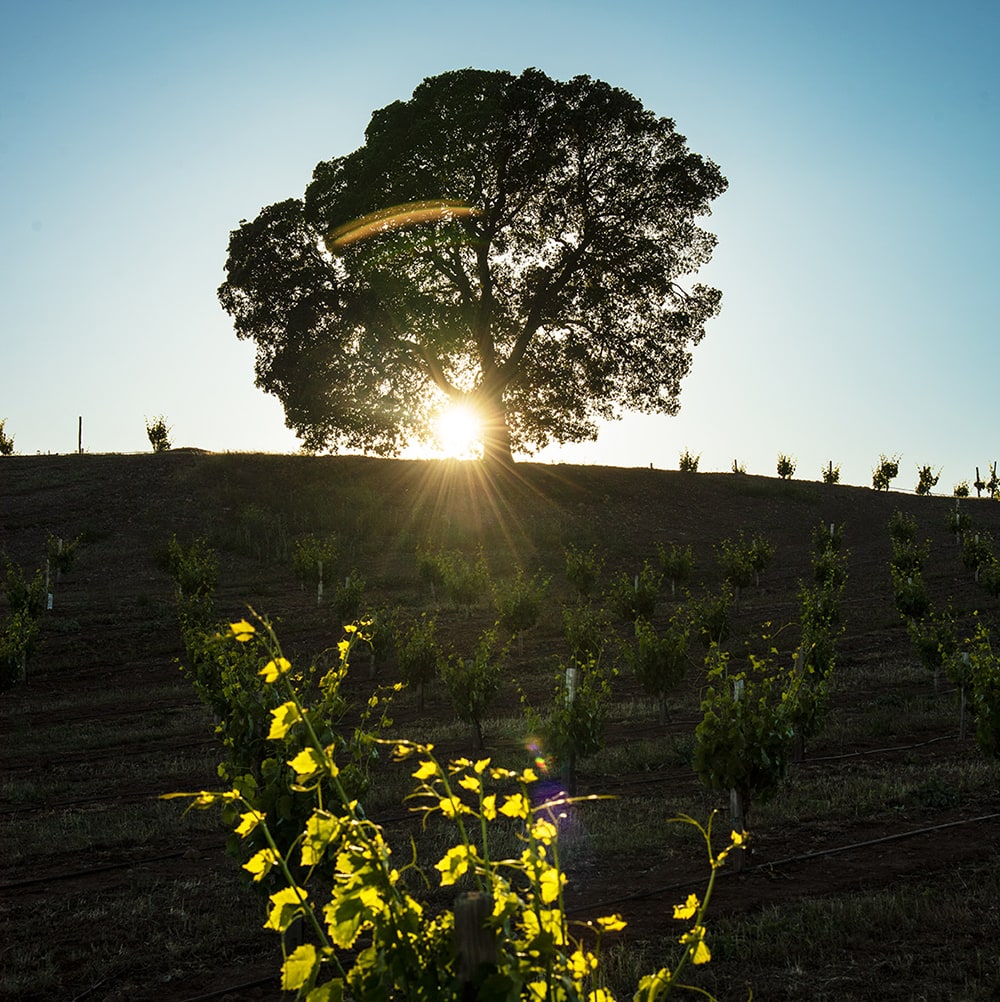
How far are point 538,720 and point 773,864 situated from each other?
3.83 meters

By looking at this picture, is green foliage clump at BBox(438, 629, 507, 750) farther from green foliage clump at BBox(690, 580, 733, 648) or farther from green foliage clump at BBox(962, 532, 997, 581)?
green foliage clump at BBox(962, 532, 997, 581)

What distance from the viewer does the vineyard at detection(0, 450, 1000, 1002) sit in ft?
23.8

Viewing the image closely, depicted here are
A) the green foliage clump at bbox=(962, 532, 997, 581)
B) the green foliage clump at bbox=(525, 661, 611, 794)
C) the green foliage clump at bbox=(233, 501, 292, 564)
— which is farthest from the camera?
the green foliage clump at bbox=(233, 501, 292, 564)

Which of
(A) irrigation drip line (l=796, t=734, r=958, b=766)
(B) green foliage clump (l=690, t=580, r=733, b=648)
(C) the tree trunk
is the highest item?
(C) the tree trunk

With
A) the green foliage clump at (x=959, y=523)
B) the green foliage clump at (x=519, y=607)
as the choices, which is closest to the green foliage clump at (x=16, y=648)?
the green foliage clump at (x=519, y=607)

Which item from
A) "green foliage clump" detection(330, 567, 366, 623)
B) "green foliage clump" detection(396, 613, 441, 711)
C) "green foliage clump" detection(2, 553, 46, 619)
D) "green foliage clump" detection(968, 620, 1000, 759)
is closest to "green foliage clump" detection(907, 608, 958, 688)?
"green foliage clump" detection(968, 620, 1000, 759)

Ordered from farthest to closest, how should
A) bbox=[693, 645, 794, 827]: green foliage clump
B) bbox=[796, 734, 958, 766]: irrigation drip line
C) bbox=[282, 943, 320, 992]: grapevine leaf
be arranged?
bbox=[796, 734, 958, 766]: irrigation drip line, bbox=[693, 645, 794, 827]: green foliage clump, bbox=[282, 943, 320, 992]: grapevine leaf

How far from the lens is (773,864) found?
8.99 metres

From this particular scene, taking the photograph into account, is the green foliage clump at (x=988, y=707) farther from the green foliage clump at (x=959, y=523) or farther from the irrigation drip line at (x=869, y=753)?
the green foliage clump at (x=959, y=523)

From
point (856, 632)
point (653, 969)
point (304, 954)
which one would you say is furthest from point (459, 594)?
point (304, 954)

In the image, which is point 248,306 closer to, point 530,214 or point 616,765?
point 530,214

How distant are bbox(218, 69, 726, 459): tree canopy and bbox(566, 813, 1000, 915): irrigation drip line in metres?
27.4

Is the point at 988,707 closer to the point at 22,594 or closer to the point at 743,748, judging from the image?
the point at 743,748

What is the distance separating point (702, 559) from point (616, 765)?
21.5 m
